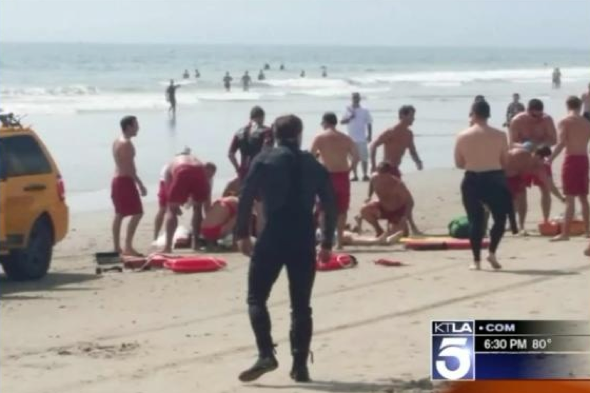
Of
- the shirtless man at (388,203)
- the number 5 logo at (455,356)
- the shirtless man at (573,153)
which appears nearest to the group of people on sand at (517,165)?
the shirtless man at (573,153)

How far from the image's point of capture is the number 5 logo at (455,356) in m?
8.17

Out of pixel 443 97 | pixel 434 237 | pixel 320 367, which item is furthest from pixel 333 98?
pixel 320 367

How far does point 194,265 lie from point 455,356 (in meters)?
6.75

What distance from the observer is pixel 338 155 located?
52.5 feet

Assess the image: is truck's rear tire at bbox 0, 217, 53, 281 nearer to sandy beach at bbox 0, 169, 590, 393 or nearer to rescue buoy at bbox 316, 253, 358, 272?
sandy beach at bbox 0, 169, 590, 393

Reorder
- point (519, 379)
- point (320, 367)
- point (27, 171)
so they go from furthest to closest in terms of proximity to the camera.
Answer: point (27, 171)
point (320, 367)
point (519, 379)

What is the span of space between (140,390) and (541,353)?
8.18 ft

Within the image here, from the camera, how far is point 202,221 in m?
16.6

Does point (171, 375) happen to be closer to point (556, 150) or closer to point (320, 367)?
point (320, 367)

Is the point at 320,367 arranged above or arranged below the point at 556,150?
below

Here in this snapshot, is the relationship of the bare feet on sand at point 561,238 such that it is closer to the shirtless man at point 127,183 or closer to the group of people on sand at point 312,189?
the group of people on sand at point 312,189

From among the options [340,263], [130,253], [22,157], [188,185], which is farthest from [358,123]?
[22,157]

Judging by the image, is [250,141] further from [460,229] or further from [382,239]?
[460,229]

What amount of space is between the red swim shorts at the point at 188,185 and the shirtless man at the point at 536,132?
12.1 feet
